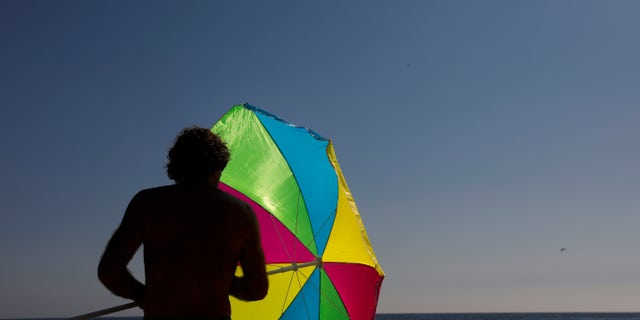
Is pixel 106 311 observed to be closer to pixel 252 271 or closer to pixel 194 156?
pixel 252 271

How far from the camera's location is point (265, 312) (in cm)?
684

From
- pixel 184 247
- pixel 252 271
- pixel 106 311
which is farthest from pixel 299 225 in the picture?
pixel 184 247

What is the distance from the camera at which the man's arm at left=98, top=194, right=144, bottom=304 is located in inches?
112

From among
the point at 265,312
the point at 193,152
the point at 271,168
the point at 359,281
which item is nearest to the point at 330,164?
the point at 271,168

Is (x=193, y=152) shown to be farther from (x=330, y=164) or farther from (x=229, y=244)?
(x=330, y=164)

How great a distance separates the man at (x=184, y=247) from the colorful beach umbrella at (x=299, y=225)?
148 inches

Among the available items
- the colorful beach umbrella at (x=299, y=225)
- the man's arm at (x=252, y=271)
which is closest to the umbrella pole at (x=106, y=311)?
the man's arm at (x=252, y=271)

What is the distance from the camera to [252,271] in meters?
3.03

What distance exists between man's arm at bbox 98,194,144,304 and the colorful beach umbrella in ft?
12.6

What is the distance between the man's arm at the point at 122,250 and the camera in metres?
2.85

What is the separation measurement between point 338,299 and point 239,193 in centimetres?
163

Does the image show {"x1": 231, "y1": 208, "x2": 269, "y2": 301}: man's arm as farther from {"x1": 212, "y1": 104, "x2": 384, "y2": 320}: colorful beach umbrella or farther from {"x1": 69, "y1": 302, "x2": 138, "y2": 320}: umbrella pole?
{"x1": 212, "y1": 104, "x2": 384, "y2": 320}: colorful beach umbrella

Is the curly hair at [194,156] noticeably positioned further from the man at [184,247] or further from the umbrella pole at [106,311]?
the umbrella pole at [106,311]

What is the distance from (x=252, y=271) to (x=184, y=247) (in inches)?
14.7
